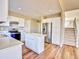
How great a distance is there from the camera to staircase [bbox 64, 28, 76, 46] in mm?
4674

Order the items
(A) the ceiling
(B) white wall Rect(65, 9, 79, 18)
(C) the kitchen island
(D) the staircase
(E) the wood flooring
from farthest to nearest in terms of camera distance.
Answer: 1. (D) the staircase
2. (B) white wall Rect(65, 9, 79, 18)
3. (A) the ceiling
4. (E) the wood flooring
5. (C) the kitchen island

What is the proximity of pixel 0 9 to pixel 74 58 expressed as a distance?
3066mm

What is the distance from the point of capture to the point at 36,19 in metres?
6.59

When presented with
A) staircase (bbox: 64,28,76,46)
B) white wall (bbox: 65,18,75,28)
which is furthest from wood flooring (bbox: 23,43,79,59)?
white wall (bbox: 65,18,75,28)

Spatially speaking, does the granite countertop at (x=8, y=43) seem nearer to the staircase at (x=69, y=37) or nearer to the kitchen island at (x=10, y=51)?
the kitchen island at (x=10, y=51)

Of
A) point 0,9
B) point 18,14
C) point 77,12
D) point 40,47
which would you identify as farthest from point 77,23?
point 0,9

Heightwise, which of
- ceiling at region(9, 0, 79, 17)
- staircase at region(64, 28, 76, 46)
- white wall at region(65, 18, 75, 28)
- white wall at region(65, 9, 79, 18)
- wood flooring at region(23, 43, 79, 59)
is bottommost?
wood flooring at region(23, 43, 79, 59)

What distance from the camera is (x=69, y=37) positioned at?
4.89 meters

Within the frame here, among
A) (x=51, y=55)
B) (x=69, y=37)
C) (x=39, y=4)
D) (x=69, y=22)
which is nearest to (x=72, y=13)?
(x=69, y=22)

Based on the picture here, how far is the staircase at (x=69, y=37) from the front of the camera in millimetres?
4674

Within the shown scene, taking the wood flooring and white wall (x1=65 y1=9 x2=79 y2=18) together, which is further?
white wall (x1=65 y1=9 x2=79 y2=18)

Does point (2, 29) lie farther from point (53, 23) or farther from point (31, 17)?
point (53, 23)

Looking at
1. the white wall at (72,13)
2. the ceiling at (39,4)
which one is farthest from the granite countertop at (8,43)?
the white wall at (72,13)

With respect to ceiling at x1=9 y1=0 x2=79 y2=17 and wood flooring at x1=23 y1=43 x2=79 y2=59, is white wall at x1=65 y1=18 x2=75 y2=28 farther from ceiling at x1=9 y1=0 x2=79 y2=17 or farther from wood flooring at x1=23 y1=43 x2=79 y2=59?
wood flooring at x1=23 y1=43 x2=79 y2=59
